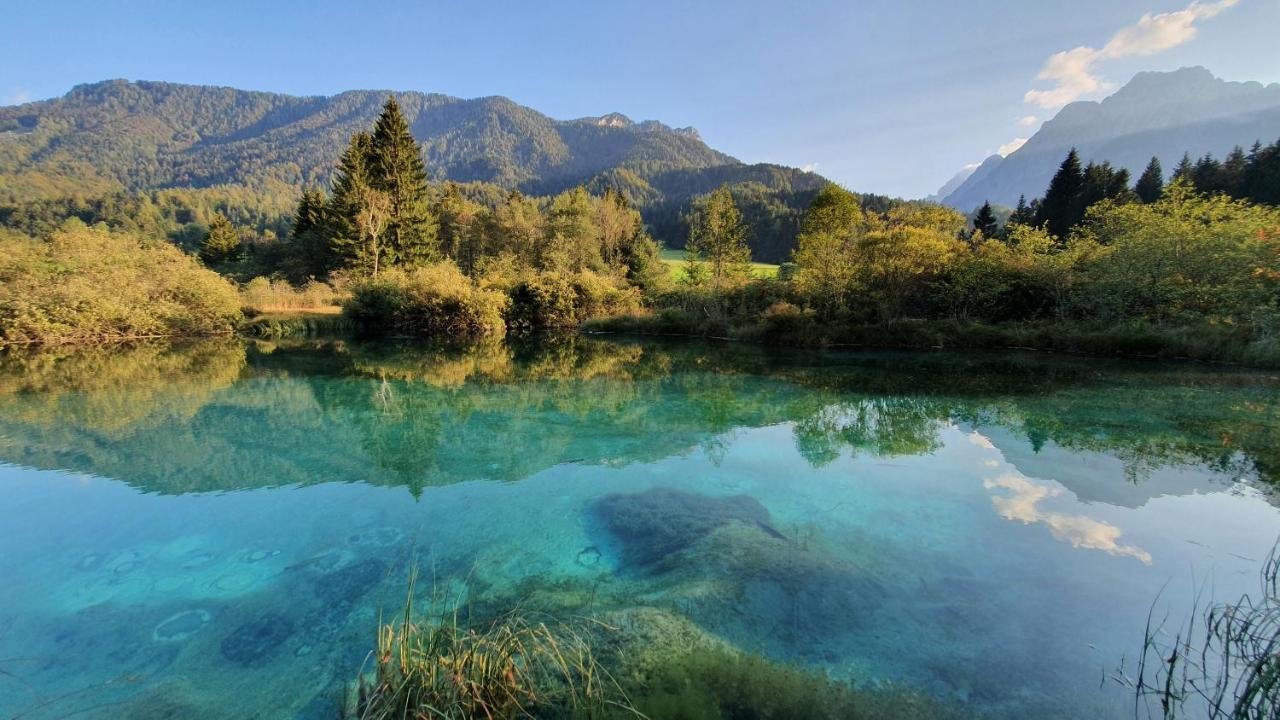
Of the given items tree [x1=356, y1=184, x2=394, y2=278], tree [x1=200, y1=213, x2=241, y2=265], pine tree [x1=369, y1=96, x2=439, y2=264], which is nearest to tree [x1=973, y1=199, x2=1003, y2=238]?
pine tree [x1=369, y1=96, x2=439, y2=264]

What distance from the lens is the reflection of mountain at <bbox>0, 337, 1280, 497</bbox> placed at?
26.4 ft

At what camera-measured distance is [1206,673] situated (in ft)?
11.5

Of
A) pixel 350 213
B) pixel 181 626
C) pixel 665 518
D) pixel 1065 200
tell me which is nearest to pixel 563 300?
pixel 350 213

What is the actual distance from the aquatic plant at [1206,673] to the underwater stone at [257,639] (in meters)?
5.77

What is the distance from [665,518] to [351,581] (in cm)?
347

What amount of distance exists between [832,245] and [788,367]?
1092 cm

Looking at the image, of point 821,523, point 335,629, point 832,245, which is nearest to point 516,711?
point 335,629

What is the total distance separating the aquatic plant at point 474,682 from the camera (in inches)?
101

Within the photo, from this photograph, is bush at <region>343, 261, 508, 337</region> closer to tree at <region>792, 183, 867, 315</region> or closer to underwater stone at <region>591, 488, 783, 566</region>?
A: tree at <region>792, 183, 867, 315</region>

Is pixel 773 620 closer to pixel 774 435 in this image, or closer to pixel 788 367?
pixel 774 435

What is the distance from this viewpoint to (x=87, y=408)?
11.0 m

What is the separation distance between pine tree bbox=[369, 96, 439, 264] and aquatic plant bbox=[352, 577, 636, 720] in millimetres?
39788

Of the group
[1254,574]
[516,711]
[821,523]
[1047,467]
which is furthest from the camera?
[1047,467]

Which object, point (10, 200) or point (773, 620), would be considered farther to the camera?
point (10, 200)
